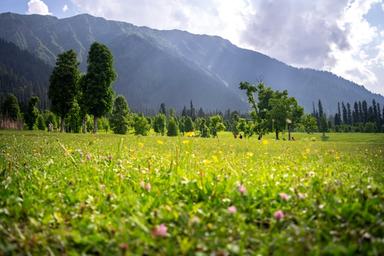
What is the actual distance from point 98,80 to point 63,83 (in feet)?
19.5

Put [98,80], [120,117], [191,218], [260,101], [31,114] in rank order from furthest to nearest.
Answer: [31,114] → [120,117] → [260,101] → [98,80] → [191,218]

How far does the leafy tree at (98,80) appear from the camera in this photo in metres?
44.2

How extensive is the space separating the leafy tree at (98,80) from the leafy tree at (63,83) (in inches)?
110

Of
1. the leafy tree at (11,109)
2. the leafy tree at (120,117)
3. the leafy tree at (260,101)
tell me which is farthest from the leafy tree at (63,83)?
the leafy tree at (11,109)

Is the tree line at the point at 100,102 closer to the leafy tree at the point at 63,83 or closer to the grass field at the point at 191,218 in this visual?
the leafy tree at the point at 63,83

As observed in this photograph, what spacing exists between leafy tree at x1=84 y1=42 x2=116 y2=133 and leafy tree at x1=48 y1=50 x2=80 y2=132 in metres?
2.80

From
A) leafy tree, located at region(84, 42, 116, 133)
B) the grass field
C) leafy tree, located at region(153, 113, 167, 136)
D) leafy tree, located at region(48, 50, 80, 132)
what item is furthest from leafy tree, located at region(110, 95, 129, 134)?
the grass field

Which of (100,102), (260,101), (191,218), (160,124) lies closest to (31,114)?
(160,124)

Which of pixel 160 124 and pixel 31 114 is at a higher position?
pixel 31 114

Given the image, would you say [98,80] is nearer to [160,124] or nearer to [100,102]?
[100,102]

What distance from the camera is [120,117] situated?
7638 cm

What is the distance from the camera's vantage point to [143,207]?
3.67m

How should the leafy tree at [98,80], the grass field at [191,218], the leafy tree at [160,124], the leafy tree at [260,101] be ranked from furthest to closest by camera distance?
the leafy tree at [160,124], the leafy tree at [260,101], the leafy tree at [98,80], the grass field at [191,218]

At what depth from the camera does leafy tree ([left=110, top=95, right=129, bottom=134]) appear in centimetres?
7538
